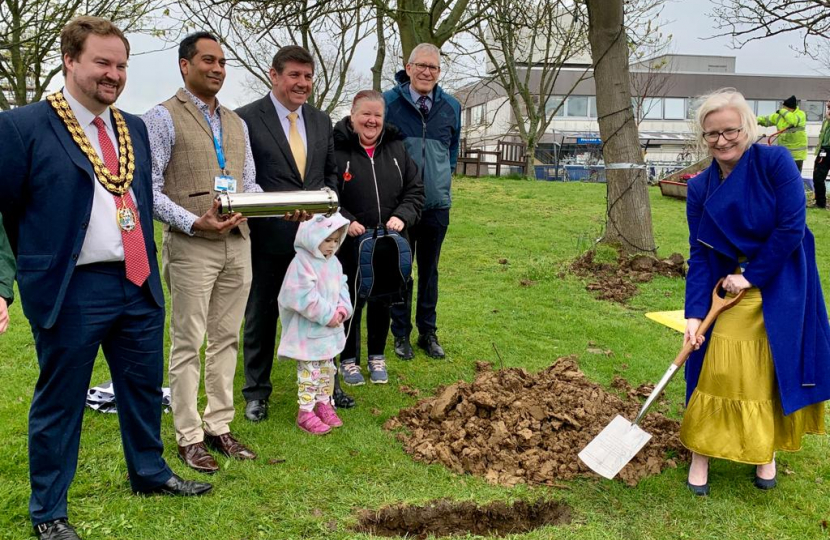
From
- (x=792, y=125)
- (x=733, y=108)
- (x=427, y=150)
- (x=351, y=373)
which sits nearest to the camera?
(x=733, y=108)

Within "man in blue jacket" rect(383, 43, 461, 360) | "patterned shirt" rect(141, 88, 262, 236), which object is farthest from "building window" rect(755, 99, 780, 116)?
"patterned shirt" rect(141, 88, 262, 236)

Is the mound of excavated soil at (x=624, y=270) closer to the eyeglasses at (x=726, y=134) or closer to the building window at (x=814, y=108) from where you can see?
the eyeglasses at (x=726, y=134)

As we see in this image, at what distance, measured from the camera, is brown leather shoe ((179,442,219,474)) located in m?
3.78

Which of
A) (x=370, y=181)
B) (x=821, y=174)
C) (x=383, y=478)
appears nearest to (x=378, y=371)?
(x=370, y=181)

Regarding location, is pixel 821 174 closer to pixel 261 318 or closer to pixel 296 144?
pixel 296 144

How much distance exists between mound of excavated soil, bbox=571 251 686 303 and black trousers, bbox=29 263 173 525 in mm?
5726

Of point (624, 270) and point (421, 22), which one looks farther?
point (421, 22)

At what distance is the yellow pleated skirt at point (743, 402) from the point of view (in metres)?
3.54

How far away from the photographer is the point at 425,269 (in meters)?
5.88

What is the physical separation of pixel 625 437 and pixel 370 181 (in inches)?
94.2

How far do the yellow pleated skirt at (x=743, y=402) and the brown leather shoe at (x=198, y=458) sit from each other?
8.30 feet

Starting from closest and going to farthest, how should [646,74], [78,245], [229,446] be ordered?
[78,245] < [229,446] < [646,74]

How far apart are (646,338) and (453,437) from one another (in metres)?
2.85

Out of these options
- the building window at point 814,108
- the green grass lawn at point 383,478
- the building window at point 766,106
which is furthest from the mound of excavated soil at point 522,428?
the building window at point 814,108
